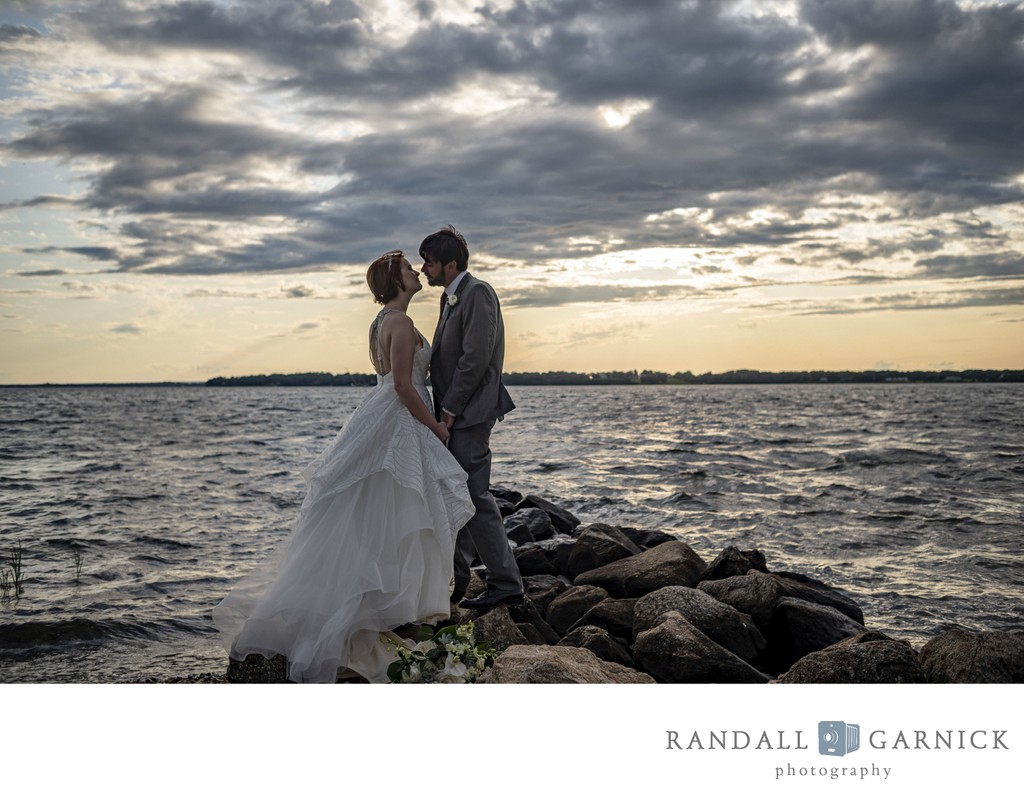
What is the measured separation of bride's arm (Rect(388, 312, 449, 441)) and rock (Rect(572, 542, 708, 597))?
9.97ft

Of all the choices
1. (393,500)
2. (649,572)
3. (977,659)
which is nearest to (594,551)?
(649,572)

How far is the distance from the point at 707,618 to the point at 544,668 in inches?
97.9

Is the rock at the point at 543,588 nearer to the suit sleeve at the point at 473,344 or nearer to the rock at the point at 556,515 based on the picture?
the suit sleeve at the point at 473,344

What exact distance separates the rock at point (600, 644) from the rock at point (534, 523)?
5.45 meters

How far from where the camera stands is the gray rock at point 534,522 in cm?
1155

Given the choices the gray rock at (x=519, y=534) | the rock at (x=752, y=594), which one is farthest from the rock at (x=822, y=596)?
the gray rock at (x=519, y=534)

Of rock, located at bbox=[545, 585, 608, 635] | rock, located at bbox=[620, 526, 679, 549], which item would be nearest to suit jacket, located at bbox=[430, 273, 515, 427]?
rock, located at bbox=[545, 585, 608, 635]
